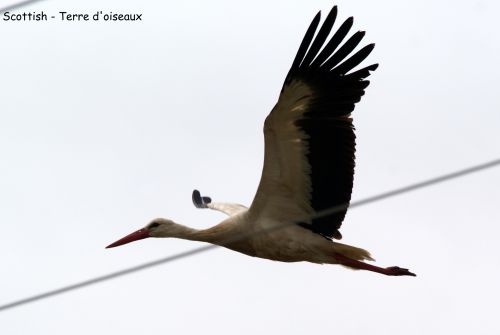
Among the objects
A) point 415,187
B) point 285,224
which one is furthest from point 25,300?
point 285,224

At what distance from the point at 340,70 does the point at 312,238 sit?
160 cm

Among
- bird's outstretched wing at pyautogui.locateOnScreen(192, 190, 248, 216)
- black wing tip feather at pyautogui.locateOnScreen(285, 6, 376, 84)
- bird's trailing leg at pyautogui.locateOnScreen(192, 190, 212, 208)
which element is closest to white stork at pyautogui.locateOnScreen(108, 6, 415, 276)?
black wing tip feather at pyautogui.locateOnScreen(285, 6, 376, 84)

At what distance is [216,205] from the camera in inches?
425

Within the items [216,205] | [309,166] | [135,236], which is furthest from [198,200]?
[309,166]

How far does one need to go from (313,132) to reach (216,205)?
2.96m

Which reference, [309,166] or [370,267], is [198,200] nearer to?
[370,267]

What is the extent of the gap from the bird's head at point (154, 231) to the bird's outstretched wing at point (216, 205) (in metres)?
0.85

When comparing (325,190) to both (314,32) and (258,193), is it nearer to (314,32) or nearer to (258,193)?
(258,193)

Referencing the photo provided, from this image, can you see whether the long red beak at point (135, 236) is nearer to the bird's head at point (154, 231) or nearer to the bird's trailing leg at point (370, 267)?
the bird's head at point (154, 231)

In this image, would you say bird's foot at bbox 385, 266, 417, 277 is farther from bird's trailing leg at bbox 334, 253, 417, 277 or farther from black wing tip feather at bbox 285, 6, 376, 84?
black wing tip feather at bbox 285, 6, 376, 84

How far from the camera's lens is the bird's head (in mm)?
9164

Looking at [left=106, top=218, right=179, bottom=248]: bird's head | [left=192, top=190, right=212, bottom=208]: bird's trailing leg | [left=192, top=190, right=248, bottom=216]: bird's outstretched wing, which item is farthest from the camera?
[left=192, top=190, right=212, bottom=208]: bird's trailing leg

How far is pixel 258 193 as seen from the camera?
27.3 ft

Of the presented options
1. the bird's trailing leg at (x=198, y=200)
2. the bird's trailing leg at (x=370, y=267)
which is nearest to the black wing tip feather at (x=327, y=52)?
the bird's trailing leg at (x=370, y=267)
